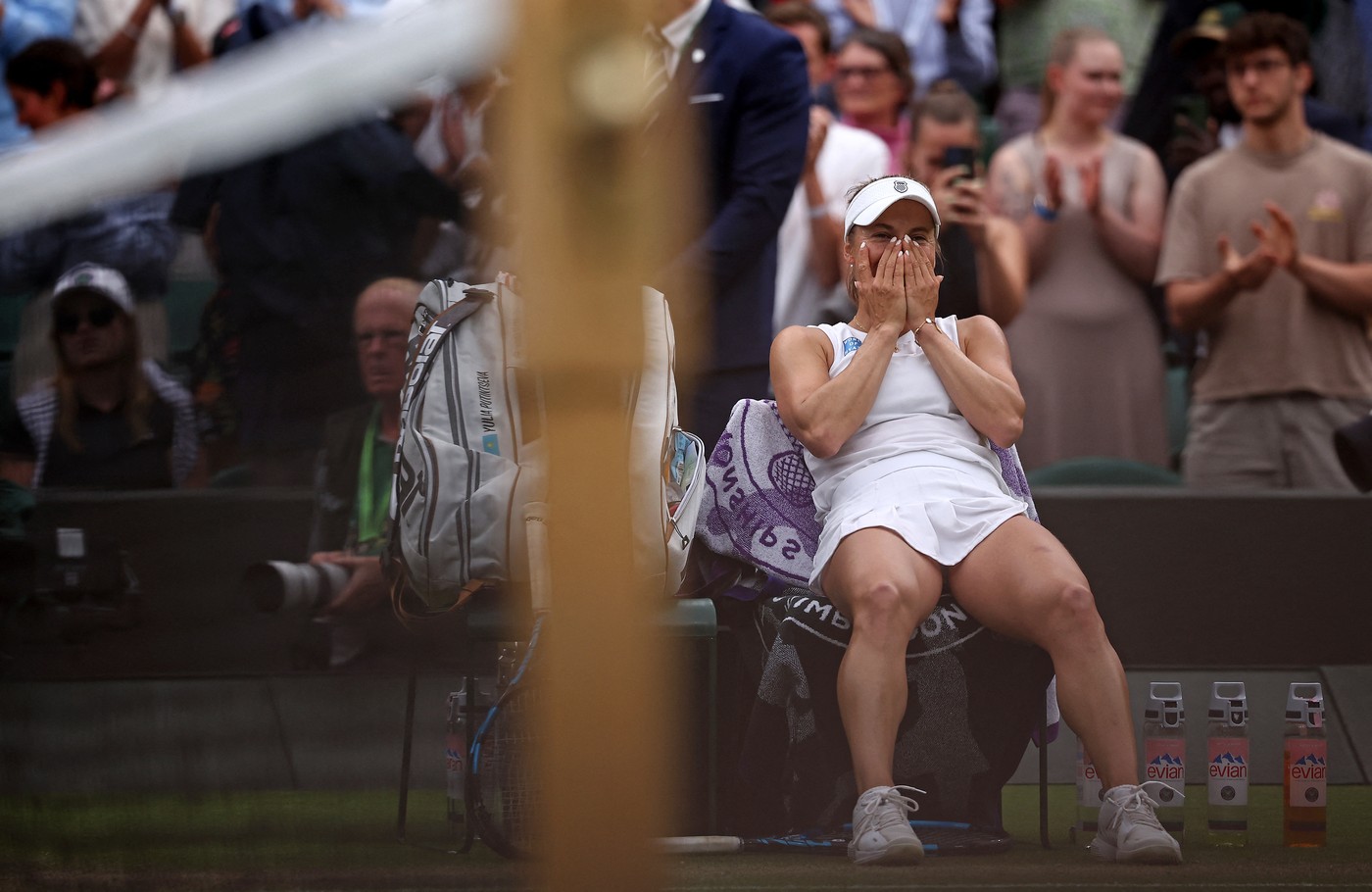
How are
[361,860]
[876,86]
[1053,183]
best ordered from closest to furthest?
1. [361,860]
2. [1053,183]
3. [876,86]

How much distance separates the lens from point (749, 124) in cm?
429

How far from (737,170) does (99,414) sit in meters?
1.48

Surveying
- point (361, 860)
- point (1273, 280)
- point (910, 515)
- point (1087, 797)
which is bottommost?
point (361, 860)

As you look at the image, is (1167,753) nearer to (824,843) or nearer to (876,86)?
(824,843)

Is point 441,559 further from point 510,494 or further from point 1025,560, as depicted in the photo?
point 1025,560

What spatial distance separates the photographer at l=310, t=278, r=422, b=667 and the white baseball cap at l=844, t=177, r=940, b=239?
0.91 m

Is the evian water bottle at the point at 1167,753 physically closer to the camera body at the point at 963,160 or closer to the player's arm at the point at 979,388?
the player's arm at the point at 979,388

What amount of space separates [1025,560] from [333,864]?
1374 mm

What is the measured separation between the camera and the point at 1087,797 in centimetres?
381

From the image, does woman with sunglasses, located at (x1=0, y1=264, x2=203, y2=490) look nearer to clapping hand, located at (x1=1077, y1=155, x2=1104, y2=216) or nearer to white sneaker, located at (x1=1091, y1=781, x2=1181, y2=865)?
white sneaker, located at (x1=1091, y1=781, x2=1181, y2=865)

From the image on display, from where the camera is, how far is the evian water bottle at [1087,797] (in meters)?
3.75

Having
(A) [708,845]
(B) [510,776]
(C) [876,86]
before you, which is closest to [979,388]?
(A) [708,845]

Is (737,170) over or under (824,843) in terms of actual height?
over

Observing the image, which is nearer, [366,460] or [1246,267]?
[366,460]
